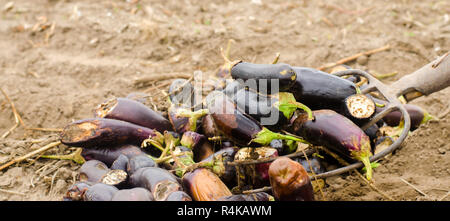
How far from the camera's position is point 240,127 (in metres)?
1.80

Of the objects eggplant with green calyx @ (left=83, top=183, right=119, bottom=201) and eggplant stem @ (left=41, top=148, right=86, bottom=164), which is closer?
eggplant with green calyx @ (left=83, top=183, right=119, bottom=201)

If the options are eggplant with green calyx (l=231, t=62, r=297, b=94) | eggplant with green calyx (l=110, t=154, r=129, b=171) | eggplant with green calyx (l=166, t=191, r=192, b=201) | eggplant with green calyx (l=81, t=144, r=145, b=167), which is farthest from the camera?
eggplant with green calyx (l=81, t=144, r=145, b=167)

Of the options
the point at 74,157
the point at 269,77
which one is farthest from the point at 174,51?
the point at 269,77

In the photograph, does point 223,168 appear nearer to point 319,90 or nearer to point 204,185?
point 204,185

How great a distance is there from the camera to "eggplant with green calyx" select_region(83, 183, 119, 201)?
1639mm

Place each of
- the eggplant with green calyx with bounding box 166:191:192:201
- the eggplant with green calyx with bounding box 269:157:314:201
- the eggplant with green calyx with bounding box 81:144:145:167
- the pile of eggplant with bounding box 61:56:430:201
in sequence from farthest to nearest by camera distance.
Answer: the eggplant with green calyx with bounding box 81:144:145:167, the pile of eggplant with bounding box 61:56:430:201, the eggplant with green calyx with bounding box 166:191:192:201, the eggplant with green calyx with bounding box 269:157:314:201

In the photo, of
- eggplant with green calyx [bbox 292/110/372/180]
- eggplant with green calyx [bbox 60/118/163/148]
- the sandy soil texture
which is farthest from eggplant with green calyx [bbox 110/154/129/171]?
eggplant with green calyx [bbox 292/110/372/180]

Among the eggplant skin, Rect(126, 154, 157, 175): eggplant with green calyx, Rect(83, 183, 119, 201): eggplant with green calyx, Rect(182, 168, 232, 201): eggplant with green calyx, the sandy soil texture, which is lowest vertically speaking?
the sandy soil texture

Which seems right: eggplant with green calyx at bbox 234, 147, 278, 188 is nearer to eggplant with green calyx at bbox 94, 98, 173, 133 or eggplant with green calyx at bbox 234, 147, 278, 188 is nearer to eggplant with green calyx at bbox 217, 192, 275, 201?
eggplant with green calyx at bbox 217, 192, 275, 201

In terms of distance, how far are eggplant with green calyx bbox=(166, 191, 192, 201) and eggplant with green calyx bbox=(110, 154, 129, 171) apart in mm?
399

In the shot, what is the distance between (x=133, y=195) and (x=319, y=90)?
0.96 m

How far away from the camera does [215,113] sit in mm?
1840

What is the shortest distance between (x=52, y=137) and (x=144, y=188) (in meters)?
0.86
